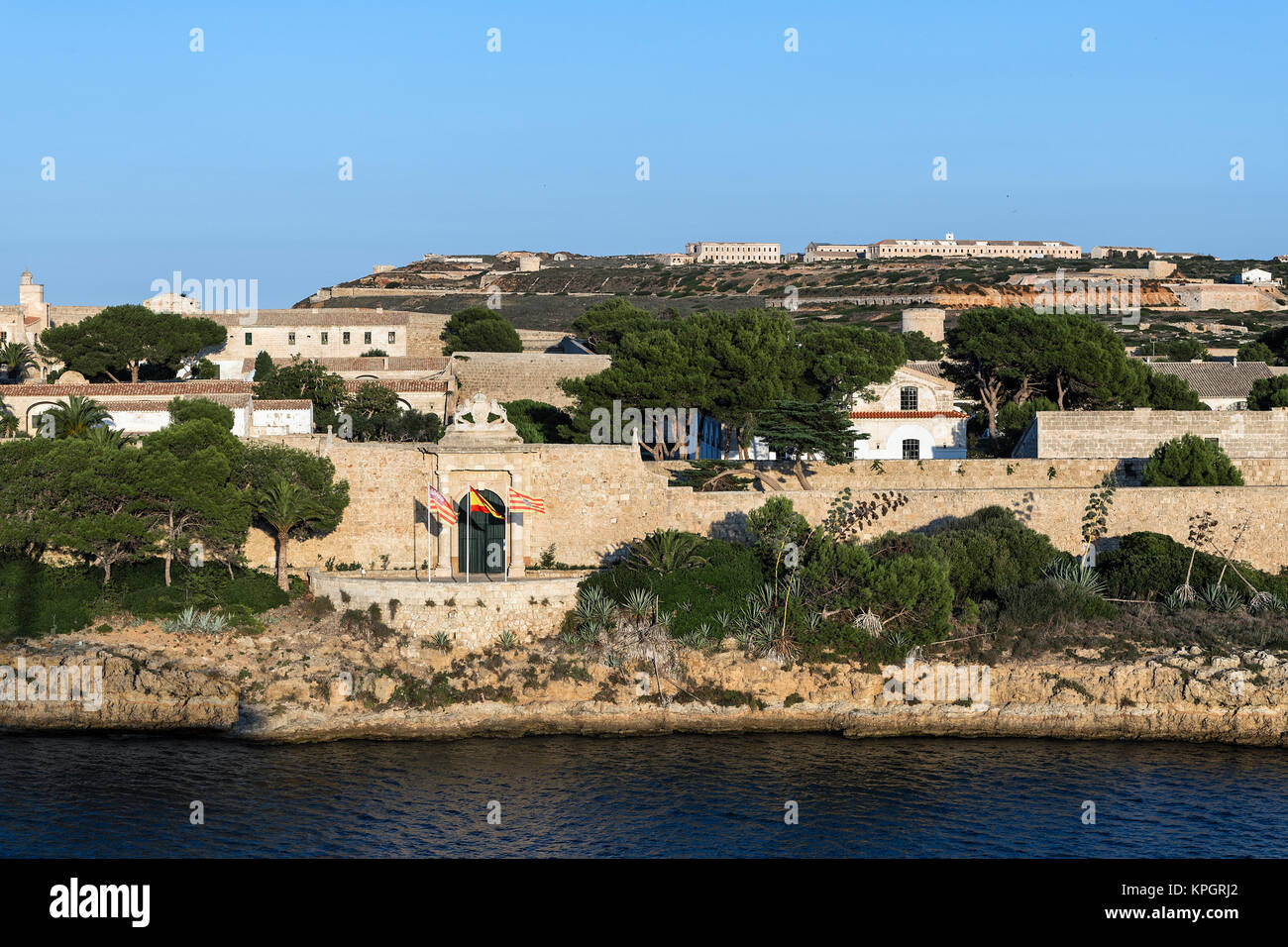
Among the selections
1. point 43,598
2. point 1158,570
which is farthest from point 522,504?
point 1158,570

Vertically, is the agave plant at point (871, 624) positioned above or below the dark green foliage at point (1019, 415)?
below

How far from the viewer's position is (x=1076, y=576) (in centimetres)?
3041

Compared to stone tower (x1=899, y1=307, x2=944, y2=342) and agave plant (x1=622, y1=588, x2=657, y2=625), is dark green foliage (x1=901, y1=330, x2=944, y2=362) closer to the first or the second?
stone tower (x1=899, y1=307, x2=944, y2=342)

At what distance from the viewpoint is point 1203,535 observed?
3200 centimetres

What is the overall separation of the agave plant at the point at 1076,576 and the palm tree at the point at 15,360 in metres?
44.0

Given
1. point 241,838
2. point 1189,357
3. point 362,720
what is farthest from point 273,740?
point 1189,357

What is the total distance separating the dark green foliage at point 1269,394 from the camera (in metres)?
48.2

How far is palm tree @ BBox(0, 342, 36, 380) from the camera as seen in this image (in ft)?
185

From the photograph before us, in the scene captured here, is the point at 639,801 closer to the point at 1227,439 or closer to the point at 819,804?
the point at 819,804

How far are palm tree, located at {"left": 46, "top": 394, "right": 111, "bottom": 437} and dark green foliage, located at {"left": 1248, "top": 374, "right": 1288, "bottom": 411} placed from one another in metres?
38.1

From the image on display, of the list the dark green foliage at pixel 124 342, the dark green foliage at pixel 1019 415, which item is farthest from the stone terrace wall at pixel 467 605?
the dark green foliage at pixel 124 342

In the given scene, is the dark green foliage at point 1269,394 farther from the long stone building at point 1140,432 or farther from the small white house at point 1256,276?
the small white house at point 1256,276

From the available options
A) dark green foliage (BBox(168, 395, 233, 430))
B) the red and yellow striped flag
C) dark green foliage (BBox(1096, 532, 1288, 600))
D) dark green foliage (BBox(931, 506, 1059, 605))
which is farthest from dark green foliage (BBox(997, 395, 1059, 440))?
dark green foliage (BBox(168, 395, 233, 430))
